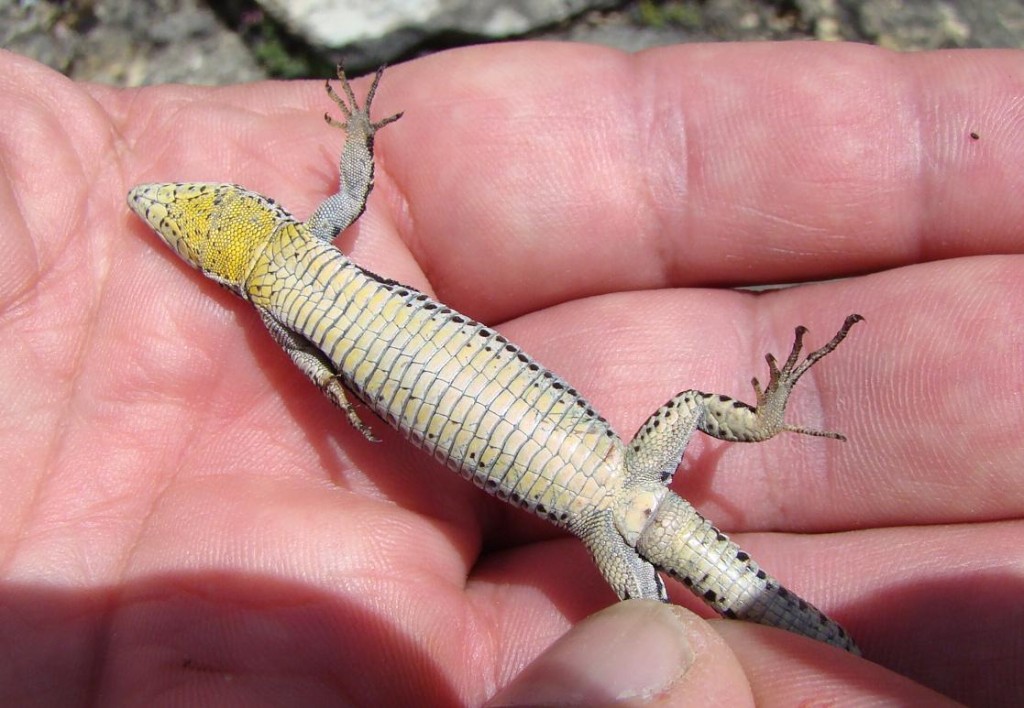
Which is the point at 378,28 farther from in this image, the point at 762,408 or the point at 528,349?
the point at 762,408

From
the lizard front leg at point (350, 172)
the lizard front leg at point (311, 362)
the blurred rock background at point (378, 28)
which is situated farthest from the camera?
the blurred rock background at point (378, 28)

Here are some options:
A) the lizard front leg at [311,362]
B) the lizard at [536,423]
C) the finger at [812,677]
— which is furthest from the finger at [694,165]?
the finger at [812,677]

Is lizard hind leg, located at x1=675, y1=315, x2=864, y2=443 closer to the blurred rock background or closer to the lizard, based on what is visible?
the lizard

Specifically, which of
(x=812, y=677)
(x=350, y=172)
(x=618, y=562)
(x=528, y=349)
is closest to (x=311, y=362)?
(x=350, y=172)

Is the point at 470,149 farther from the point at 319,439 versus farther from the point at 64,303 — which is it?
the point at 64,303

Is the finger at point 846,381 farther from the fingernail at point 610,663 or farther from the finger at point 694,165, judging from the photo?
the fingernail at point 610,663

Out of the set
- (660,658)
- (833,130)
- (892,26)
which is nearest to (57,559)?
(660,658)
